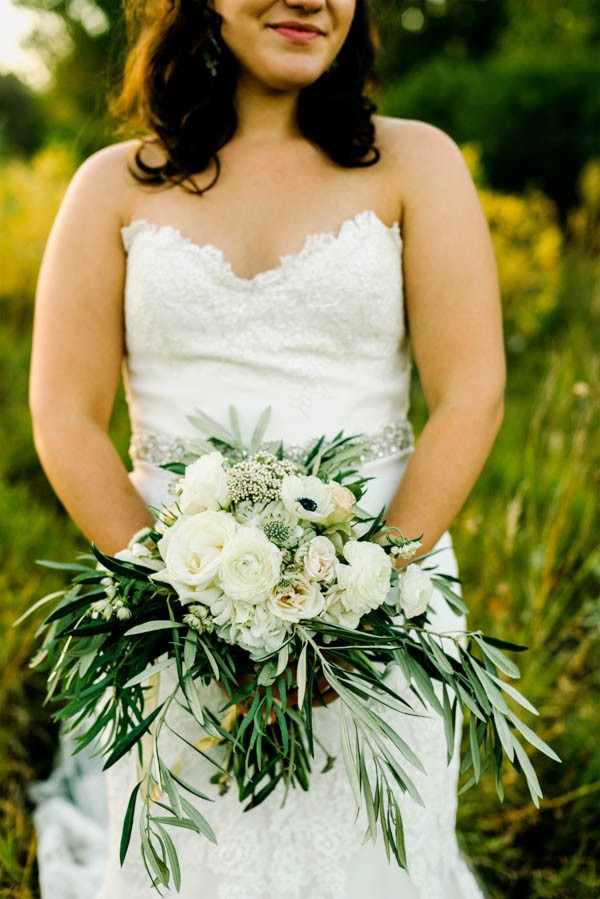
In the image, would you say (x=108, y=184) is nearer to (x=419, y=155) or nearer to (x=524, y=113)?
(x=419, y=155)

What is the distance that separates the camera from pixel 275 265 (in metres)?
2.01

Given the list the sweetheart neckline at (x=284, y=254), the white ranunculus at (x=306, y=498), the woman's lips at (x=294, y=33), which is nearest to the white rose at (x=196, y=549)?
the white ranunculus at (x=306, y=498)

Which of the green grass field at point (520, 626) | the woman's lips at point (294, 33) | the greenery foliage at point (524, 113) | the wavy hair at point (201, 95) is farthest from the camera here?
the greenery foliage at point (524, 113)

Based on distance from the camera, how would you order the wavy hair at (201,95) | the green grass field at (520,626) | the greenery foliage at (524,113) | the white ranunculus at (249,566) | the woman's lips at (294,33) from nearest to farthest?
the white ranunculus at (249,566) → the woman's lips at (294,33) → the wavy hair at (201,95) → the green grass field at (520,626) → the greenery foliage at (524,113)

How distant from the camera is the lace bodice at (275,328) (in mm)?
1988

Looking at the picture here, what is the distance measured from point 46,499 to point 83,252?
7.74 feet

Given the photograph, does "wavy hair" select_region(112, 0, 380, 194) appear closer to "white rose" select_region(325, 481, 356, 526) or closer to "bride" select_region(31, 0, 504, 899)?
"bride" select_region(31, 0, 504, 899)

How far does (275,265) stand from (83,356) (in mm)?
514

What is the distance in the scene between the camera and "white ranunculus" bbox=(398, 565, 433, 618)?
1.51 meters

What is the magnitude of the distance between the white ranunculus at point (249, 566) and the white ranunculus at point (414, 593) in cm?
27

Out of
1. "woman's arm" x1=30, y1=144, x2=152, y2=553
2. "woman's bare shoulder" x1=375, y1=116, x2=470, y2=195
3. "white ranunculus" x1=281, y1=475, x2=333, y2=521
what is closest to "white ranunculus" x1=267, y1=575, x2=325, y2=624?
"white ranunculus" x1=281, y1=475, x2=333, y2=521

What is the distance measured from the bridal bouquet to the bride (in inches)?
16.2

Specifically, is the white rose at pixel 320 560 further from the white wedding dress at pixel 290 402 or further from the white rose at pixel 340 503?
the white wedding dress at pixel 290 402

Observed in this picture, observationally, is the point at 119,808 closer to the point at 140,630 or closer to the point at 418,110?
the point at 140,630
